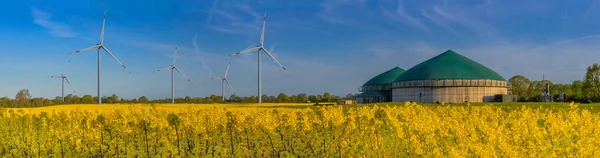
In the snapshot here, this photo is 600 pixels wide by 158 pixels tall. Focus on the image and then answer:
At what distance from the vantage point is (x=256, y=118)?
14.7 m

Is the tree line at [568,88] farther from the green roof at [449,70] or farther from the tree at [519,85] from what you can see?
the green roof at [449,70]

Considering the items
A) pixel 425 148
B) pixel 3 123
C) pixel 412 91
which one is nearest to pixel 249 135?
pixel 425 148

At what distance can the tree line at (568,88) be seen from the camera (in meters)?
81.7

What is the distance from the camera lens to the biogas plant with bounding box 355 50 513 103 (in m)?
104

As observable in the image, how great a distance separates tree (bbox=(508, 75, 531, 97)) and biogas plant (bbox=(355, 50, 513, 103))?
13335 mm

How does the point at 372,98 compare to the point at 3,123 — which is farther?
the point at 372,98

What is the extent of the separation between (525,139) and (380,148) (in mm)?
3889

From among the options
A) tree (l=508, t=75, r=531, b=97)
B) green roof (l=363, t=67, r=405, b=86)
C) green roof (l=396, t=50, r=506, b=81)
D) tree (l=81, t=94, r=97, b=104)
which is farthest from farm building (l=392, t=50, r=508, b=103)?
tree (l=81, t=94, r=97, b=104)

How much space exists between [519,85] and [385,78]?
3811cm

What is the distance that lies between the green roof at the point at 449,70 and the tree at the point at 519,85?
14.1m

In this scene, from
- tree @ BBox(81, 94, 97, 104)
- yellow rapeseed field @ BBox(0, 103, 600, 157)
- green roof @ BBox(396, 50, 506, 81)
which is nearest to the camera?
yellow rapeseed field @ BBox(0, 103, 600, 157)

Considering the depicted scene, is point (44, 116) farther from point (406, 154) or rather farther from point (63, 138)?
point (406, 154)

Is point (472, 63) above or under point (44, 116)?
above

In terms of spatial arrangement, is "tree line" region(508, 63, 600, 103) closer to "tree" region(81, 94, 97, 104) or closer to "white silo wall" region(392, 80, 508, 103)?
"white silo wall" region(392, 80, 508, 103)
